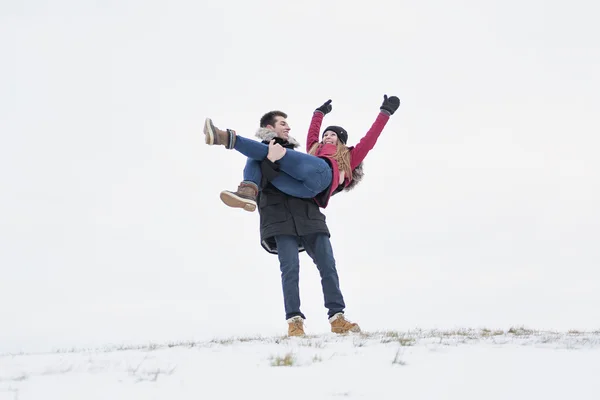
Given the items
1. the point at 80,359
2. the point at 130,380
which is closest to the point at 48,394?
the point at 130,380

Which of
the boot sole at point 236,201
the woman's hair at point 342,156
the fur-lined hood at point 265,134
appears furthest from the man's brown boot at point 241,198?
the woman's hair at point 342,156

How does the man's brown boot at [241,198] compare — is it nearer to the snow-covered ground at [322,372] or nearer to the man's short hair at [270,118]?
the man's short hair at [270,118]

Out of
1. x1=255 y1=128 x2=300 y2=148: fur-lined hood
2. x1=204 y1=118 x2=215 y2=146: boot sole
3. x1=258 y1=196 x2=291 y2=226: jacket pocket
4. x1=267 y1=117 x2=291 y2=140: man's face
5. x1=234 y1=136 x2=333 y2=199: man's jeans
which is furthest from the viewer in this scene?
x1=267 y1=117 x2=291 y2=140: man's face

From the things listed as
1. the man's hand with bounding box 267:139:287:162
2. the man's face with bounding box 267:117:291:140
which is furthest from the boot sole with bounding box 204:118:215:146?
the man's face with bounding box 267:117:291:140

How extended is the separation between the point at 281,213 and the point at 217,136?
1.19 metres

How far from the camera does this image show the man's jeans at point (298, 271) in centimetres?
641

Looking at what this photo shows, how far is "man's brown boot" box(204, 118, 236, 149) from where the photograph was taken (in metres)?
5.95

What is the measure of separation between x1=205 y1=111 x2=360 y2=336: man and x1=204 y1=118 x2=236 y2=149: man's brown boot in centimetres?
46

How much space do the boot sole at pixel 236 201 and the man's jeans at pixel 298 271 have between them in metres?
0.69

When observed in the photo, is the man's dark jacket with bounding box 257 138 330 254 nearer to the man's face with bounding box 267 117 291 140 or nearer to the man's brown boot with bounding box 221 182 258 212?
the man's face with bounding box 267 117 291 140

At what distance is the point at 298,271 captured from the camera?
6.54 meters

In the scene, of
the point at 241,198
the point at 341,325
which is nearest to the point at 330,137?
the point at 241,198

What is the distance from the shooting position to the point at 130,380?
3.25 meters

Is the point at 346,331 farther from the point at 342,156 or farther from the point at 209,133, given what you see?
the point at 209,133
